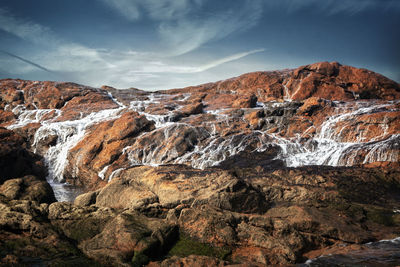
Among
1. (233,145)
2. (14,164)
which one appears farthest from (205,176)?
(14,164)

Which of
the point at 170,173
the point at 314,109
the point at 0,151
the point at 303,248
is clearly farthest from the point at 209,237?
the point at 314,109

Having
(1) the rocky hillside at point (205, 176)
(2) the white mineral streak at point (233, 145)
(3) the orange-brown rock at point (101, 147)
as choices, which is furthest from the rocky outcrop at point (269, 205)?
(3) the orange-brown rock at point (101, 147)

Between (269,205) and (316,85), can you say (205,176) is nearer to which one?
(269,205)

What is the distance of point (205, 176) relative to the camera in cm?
1459

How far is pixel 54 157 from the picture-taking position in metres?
30.3

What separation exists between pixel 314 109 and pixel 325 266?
2416 centimetres

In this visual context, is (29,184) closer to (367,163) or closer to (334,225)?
(334,225)

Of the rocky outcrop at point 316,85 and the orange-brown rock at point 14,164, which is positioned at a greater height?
the rocky outcrop at point 316,85

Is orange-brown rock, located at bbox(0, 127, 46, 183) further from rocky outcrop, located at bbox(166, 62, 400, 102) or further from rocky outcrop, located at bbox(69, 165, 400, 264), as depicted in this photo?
rocky outcrop, located at bbox(166, 62, 400, 102)

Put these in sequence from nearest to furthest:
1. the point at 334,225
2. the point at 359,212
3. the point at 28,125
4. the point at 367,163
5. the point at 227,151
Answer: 1. the point at 334,225
2. the point at 359,212
3. the point at 367,163
4. the point at 227,151
5. the point at 28,125

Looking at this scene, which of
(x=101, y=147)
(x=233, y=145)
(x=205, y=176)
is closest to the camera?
(x=205, y=176)

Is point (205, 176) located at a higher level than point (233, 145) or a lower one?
lower

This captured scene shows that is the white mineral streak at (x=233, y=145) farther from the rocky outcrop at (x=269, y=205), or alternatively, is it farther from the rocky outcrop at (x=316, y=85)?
the rocky outcrop at (x=316, y=85)

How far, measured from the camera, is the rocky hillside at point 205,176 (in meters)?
9.24
